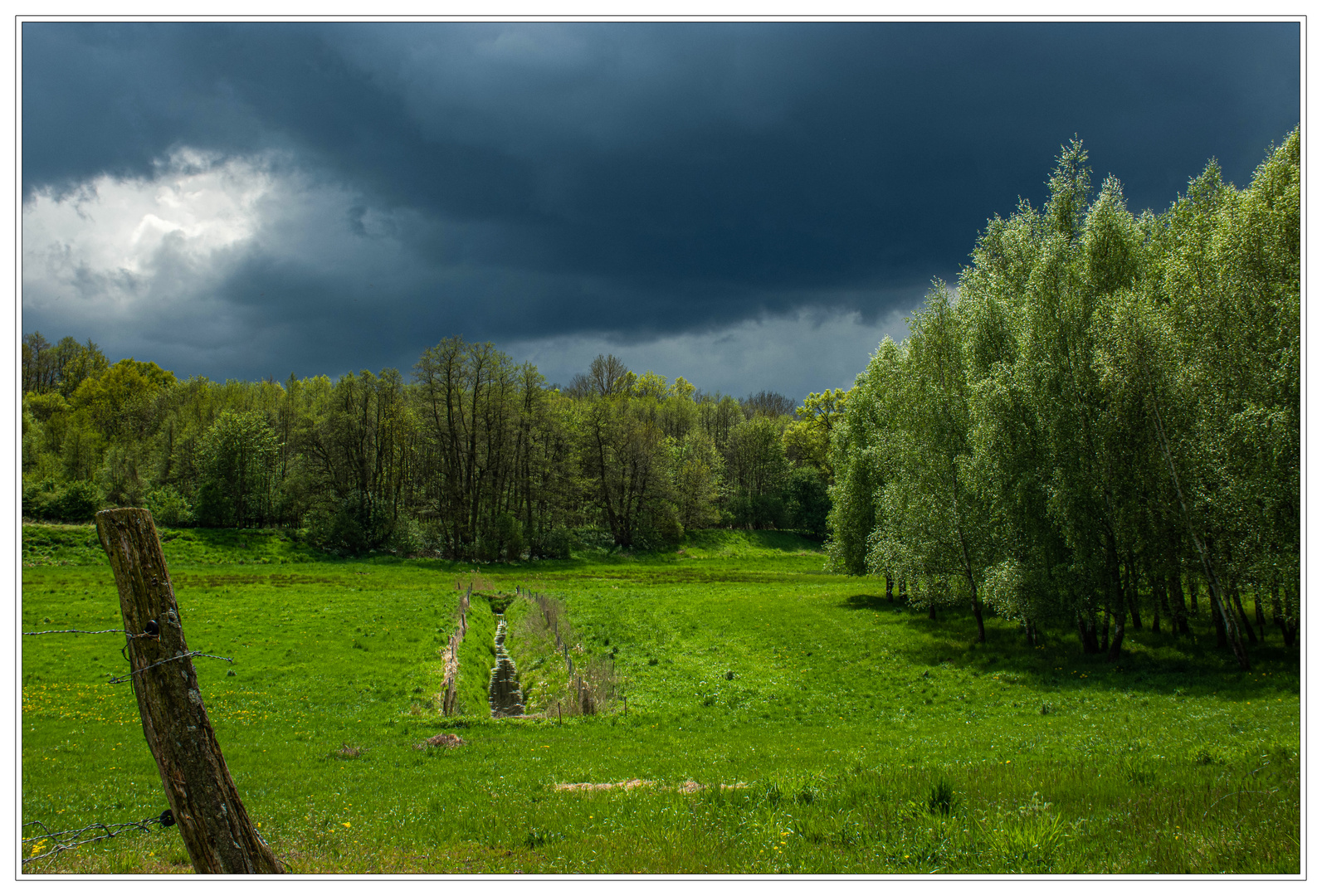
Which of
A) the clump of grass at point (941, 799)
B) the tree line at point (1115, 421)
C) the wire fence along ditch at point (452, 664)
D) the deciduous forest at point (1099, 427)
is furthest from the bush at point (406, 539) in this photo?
the clump of grass at point (941, 799)

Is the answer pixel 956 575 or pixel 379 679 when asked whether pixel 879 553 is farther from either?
pixel 379 679

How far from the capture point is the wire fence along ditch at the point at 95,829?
17.6 feet

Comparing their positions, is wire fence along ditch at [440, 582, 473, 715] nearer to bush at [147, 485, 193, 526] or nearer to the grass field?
the grass field

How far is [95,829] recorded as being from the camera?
830cm

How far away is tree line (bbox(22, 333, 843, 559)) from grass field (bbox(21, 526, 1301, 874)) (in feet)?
98.8

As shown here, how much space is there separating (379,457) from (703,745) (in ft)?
231

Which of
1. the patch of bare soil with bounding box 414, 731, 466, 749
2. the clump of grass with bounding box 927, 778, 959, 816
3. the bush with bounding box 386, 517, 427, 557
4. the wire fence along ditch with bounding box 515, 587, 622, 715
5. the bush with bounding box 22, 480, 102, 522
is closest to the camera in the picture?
the clump of grass with bounding box 927, 778, 959, 816

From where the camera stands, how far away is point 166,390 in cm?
8338

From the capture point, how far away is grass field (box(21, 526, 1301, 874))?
746 centimetres

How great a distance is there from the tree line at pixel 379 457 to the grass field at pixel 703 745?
30.1 m

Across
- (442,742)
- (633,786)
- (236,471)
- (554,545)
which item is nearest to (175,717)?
(633,786)

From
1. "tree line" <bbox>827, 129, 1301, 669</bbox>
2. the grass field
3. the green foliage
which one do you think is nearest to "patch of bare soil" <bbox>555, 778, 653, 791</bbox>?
the grass field

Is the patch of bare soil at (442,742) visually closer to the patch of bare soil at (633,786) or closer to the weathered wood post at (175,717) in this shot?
the patch of bare soil at (633,786)
